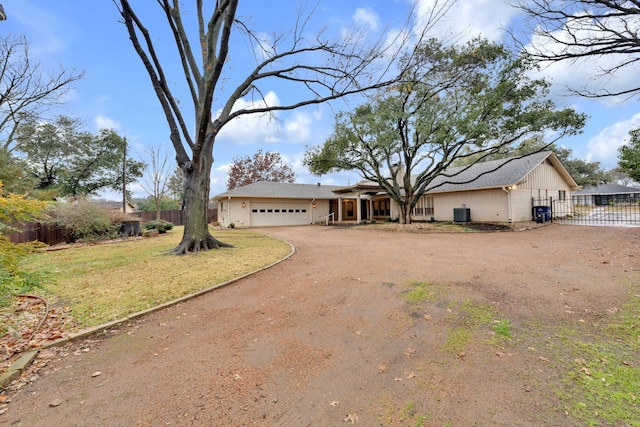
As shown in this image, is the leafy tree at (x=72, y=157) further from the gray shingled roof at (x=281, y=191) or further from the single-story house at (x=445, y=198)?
the single-story house at (x=445, y=198)

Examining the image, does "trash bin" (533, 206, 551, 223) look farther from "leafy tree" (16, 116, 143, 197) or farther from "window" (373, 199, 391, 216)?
"leafy tree" (16, 116, 143, 197)

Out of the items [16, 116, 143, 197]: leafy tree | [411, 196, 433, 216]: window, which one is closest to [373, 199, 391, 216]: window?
[411, 196, 433, 216]: window

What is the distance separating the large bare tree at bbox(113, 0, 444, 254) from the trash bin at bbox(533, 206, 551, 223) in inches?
546

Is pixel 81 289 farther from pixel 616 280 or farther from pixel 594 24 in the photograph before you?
pixel 594 24

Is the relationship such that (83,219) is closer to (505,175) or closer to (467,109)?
(467,109)

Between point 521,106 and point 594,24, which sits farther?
point 521,106

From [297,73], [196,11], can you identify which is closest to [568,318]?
[297,73]

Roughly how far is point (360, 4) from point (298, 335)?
28.3 ft

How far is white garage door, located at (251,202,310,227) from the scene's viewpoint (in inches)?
859

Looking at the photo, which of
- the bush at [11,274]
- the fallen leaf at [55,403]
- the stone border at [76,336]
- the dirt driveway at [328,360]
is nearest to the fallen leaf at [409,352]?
the dirt driveway at [328,360]

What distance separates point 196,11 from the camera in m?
10.5

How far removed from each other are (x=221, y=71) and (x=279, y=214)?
48.3ft

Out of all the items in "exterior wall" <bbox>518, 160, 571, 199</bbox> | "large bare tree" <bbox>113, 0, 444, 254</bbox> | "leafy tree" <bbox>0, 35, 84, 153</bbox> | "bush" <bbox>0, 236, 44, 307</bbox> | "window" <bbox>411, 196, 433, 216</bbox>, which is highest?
"leafy tree" <bbox>0, 35, 84, 153</bbox>

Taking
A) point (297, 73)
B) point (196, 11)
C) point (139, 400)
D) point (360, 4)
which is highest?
point (196, 11)
